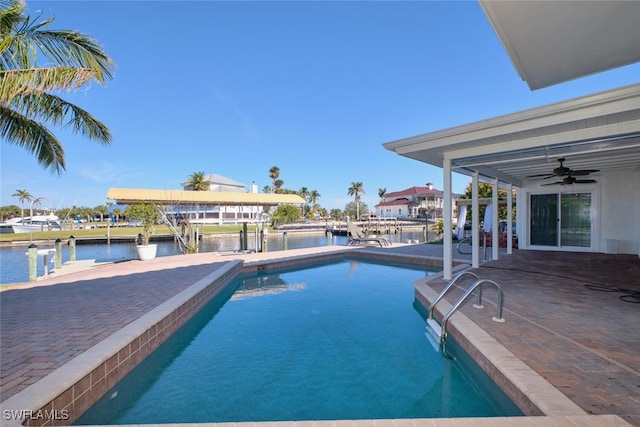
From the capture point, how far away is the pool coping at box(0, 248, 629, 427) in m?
2.15

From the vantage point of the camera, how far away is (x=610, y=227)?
1007cm

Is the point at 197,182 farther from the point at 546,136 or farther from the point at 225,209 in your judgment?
the point at 546,136

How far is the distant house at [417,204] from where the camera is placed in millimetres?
47516

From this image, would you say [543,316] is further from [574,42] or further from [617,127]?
[574,42]

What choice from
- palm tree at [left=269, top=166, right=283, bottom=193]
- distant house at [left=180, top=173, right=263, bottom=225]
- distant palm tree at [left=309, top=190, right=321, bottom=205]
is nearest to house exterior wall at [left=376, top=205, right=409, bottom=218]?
distant palm tree at [left=309, top=190, right=321, bottom=205]

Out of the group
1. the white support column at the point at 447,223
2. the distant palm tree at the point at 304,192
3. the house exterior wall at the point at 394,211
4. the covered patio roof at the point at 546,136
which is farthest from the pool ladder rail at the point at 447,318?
the distant palm tree at the point at 304,192

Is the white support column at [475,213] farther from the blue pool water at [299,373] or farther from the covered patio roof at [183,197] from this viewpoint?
the covered patio roof at [183,197]

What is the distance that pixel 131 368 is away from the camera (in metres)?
3.36

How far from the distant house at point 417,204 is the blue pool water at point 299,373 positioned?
43.5 metres

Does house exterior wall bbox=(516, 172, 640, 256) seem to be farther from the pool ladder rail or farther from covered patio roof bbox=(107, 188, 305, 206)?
covered patio roof bbox=(107, 188, 305, 206)

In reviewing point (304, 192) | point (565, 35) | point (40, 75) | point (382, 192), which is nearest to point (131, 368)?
point (40, 75)

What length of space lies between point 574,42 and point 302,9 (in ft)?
39.9

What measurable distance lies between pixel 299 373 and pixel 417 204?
1964 inches

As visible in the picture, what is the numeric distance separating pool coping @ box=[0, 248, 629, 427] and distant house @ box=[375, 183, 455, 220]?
4456 cm
